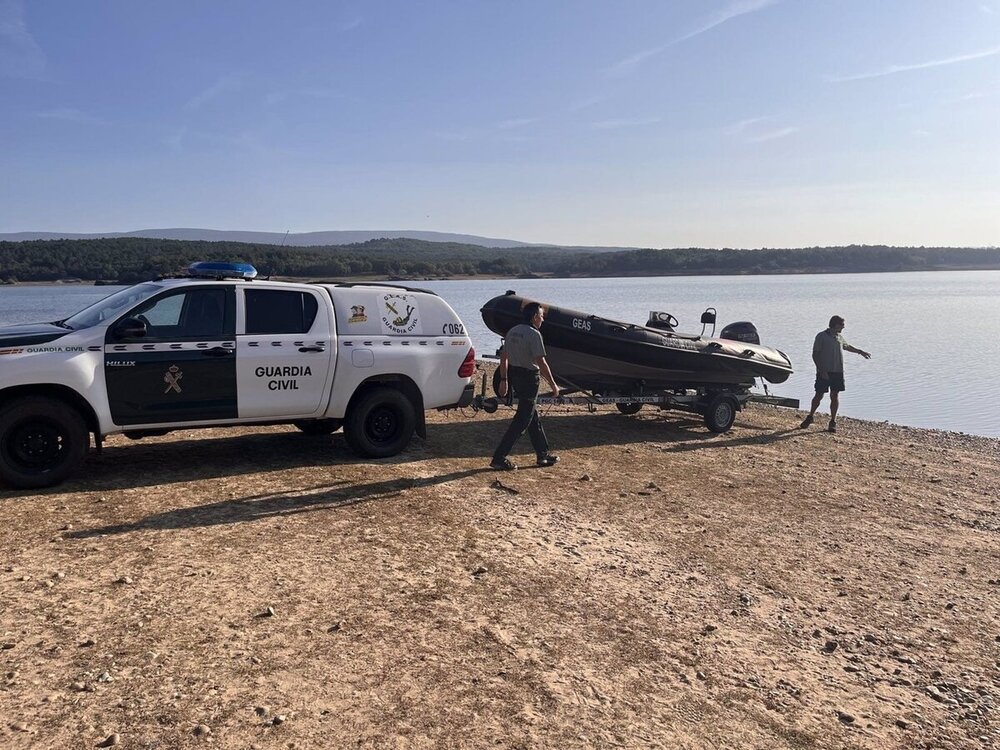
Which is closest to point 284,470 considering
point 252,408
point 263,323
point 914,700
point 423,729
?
point 252,408

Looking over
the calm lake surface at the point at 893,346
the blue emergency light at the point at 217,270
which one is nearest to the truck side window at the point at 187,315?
the blue emergency light at the point at 217,270

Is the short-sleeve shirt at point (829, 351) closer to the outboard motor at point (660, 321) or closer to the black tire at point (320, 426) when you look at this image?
the outboard motor at point (660, 321)

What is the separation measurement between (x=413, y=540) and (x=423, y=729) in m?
2.54

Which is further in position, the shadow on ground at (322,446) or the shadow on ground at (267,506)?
the shadow on ground at (322,446)

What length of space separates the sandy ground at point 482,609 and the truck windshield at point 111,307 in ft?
4.88

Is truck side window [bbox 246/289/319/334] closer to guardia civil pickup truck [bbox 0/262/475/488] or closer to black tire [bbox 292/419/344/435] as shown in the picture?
guardia civil pickup truck [bbox 0/262/475/488]

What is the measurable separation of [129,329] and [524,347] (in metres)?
3.91

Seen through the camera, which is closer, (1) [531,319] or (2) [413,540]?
(2) [413,540]

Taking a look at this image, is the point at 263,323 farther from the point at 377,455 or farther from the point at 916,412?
the point at 916,412

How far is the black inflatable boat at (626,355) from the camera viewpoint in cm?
1091

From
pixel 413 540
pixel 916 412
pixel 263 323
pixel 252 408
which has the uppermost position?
pixel 263 323

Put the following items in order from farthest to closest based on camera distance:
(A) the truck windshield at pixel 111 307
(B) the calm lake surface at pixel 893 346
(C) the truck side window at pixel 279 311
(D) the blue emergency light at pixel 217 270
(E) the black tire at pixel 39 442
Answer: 1. (B) the calm lake surface at pixel 893 346
2. (D) the blue emergency light at pixel 217 270
3. (C) the truck side window at pixel 279 311
4. (A) the truck windshield at pixel 111 307
5. (E) the black tire at pixel 39 442

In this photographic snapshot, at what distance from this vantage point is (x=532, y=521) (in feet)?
21.8

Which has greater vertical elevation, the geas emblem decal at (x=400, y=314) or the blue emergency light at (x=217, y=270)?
the blue emergency light at (x=217, y=270)
